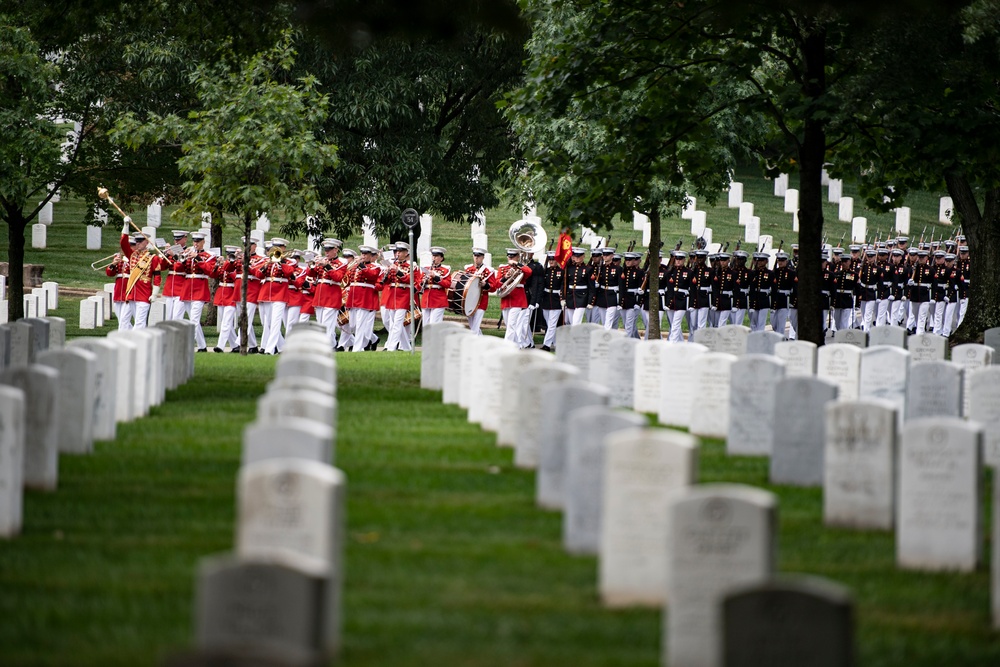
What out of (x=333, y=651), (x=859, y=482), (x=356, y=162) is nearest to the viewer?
(x=333, y=651)

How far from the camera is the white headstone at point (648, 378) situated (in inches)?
597

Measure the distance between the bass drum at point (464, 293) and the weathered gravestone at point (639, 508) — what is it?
65.2ft

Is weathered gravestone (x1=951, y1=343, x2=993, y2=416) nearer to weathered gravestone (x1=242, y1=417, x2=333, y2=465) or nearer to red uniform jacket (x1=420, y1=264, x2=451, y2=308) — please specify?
weathered gravestone (x1=242, y1=417, x2=333, y2=465)

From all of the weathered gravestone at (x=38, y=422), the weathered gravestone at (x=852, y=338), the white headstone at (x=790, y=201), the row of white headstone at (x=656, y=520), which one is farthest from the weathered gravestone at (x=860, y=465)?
the white headstone at (x=790, y=201)

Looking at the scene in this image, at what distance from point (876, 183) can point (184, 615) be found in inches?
596

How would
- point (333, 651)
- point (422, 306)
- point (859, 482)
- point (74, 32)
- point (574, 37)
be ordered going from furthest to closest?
point (422, 306)
point (574, 37)
point (74, 32)
point (859, 482)
point (333, 651)

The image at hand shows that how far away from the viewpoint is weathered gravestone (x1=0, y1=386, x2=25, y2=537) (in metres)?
7.77

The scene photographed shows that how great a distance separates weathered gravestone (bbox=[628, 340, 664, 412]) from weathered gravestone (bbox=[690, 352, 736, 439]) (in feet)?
6.53

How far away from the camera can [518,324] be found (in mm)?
27422

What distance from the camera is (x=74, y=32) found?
1733 centimetres

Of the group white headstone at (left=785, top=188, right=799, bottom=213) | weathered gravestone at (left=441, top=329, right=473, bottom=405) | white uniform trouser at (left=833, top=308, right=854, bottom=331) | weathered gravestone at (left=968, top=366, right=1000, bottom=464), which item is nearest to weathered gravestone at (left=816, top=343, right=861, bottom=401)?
weathered gravestone at (left=968, top=366, right=1000, bottom=464)

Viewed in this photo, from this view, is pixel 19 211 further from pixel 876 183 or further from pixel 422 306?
pixel 876 183

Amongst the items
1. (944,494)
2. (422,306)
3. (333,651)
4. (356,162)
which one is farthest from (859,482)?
(356,162)

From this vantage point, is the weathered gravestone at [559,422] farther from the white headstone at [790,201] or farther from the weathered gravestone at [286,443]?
the white headstone at [790,201]
